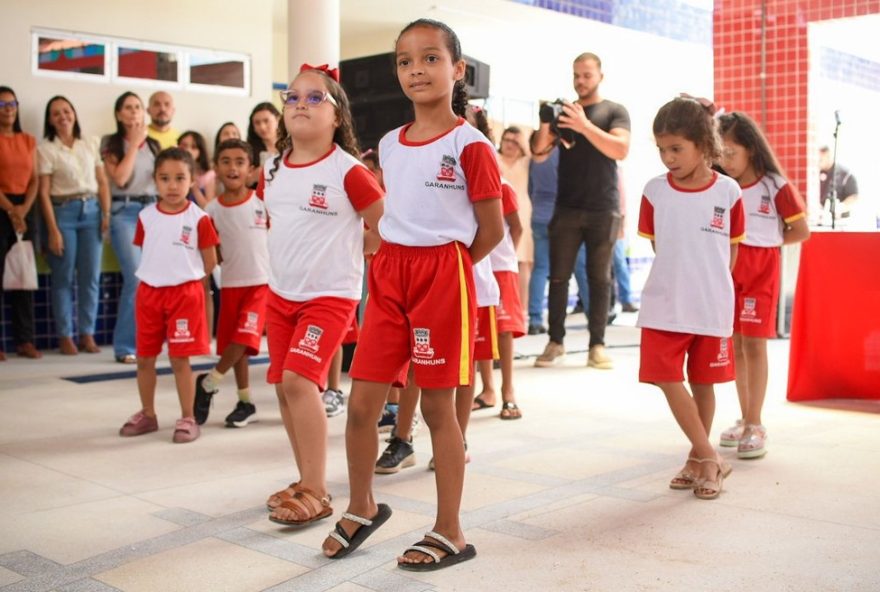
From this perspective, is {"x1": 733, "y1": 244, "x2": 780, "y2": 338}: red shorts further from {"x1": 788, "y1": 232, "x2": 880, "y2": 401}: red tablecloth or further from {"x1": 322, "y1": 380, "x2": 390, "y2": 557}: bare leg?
{"x1": 322, "y1": 380, "x2": 390, "y2": 557}: bare leg

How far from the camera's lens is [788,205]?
150 inches

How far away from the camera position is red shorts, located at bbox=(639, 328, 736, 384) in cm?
314

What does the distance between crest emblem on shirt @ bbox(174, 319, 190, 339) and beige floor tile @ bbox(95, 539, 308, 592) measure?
154 centimetres

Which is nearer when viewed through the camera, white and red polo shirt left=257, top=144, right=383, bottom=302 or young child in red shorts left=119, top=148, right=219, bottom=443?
white and red polo shirt left=257, top=144, right=383, bottom=302

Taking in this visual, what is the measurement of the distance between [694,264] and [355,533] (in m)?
1.35

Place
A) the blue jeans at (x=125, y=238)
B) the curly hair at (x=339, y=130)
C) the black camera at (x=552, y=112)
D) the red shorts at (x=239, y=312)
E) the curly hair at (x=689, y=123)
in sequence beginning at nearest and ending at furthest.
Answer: the curly hair at (x=339, y=130), the curly hair at (x=689, y=123), the red shorts at (x=239, y=312), the black camera at (x=552, y=112), the blue jeans at (x=125, y=238)

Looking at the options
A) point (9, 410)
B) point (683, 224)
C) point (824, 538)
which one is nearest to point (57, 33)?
point (9, 410)

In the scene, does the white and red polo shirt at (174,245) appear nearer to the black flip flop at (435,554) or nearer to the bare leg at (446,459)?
the bare leg at (446,459)

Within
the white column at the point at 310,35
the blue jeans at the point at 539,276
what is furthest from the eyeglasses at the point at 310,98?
the blue jeans at the point at 539,276

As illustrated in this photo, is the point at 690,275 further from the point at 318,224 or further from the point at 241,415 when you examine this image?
the point at 241,415

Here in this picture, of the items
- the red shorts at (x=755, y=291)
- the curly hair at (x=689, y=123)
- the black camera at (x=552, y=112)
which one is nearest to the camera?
the curly hair at (x=689, y=123)

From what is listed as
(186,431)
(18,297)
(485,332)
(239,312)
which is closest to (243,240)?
(239,312)

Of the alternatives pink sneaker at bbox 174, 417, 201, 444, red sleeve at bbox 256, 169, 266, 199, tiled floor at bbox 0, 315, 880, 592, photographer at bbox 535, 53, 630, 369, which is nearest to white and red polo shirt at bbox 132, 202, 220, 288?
pink sneaker at bbox 174, 417, 201, 444

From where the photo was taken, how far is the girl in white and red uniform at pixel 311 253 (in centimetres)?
278
